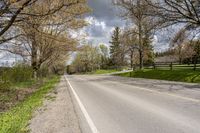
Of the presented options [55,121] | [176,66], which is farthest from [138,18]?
[55,121]

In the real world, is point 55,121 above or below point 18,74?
below

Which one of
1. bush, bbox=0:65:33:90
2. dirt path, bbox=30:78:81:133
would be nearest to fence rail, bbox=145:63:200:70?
bush, bbox=0:65:33:90

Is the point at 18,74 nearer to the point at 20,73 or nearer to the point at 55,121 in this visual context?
the point at 20,73

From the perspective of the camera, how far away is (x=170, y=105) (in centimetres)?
1134

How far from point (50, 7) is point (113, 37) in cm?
10010

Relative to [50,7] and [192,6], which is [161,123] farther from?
[192,6]

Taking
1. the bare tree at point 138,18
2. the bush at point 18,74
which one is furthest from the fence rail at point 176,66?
the bush at point 18,74

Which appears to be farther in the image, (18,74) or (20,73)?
(20,73)

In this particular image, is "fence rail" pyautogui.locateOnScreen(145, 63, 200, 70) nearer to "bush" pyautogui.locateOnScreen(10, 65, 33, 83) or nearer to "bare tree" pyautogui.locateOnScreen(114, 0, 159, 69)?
"bare tree" pyautogui.locateOnScreen(114, 0, 159, 69)

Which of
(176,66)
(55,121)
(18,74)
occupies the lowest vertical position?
(55,121)

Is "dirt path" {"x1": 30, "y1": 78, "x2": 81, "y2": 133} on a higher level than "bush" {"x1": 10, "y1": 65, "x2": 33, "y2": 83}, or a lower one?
lower

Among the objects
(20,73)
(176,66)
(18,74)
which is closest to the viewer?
(18,74)

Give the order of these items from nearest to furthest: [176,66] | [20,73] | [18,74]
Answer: [18,74]
[20,73]
[176,66]

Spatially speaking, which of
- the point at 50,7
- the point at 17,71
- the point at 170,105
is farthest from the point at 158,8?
the point at 170,105
